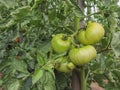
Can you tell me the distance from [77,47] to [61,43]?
0.05 m

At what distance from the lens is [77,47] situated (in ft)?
2.81

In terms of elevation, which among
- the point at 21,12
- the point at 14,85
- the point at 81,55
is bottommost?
the point at 14,85

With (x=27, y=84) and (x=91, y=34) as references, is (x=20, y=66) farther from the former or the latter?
(x=91, y=34)

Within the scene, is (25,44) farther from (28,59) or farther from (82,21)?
(82,21)

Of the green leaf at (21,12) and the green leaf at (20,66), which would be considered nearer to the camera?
the green leaf at (21,12)

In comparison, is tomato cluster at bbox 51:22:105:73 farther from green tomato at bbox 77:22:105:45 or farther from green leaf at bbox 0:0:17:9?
green leaf at bbox 0:0:17:9

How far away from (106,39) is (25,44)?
318 mm

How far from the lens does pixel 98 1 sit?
1.24 m

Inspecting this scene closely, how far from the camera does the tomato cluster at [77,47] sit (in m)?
0.84

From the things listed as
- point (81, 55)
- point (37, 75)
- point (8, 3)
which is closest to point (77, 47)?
point (81, 55)

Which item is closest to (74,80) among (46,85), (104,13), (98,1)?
(46,85)

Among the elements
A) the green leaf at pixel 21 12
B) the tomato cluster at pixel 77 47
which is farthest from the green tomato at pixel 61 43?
the green leaf at pixel 21 12

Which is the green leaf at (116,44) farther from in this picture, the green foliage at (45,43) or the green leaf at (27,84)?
the green leaf at (27,84)

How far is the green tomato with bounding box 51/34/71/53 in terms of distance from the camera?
864mm
